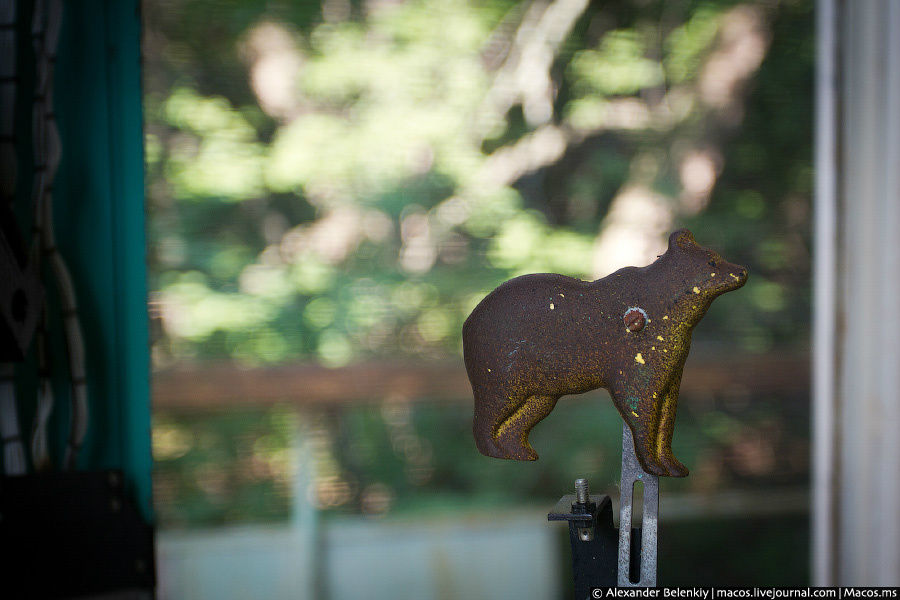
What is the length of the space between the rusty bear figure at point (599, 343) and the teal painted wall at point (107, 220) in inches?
21.6

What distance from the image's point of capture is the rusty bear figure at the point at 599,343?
1.55 feet

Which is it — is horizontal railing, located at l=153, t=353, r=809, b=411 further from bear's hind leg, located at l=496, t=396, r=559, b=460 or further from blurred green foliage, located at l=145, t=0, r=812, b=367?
bear's hind leg, located at l=496, t=396, r=559, b=460

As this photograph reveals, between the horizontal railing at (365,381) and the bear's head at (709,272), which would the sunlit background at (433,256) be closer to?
the horizontal railing at (365,381)

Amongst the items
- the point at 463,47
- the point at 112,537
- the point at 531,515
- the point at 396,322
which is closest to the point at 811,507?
the point at 531,515

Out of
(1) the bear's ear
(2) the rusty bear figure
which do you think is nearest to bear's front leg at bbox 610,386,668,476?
(2) the rusty bear figure

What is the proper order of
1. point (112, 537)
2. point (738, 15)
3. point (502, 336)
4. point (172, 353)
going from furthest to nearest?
point (738, 15), point (172, 353), point (112, 537), point (502, 336)

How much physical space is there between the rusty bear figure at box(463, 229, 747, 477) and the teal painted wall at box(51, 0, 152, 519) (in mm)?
548

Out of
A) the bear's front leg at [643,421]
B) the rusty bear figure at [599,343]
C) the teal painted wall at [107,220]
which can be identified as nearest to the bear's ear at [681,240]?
the rusty bear figure at [599,343]

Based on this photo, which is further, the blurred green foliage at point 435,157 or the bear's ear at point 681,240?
the blurred green foliage at point 435,157

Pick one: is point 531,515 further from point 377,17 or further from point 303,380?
point 377,17

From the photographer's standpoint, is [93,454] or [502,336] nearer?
[502,336]

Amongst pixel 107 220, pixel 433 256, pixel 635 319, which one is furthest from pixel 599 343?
pixel 433 256

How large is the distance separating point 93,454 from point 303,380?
441 mm

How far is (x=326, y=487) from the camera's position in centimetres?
127
